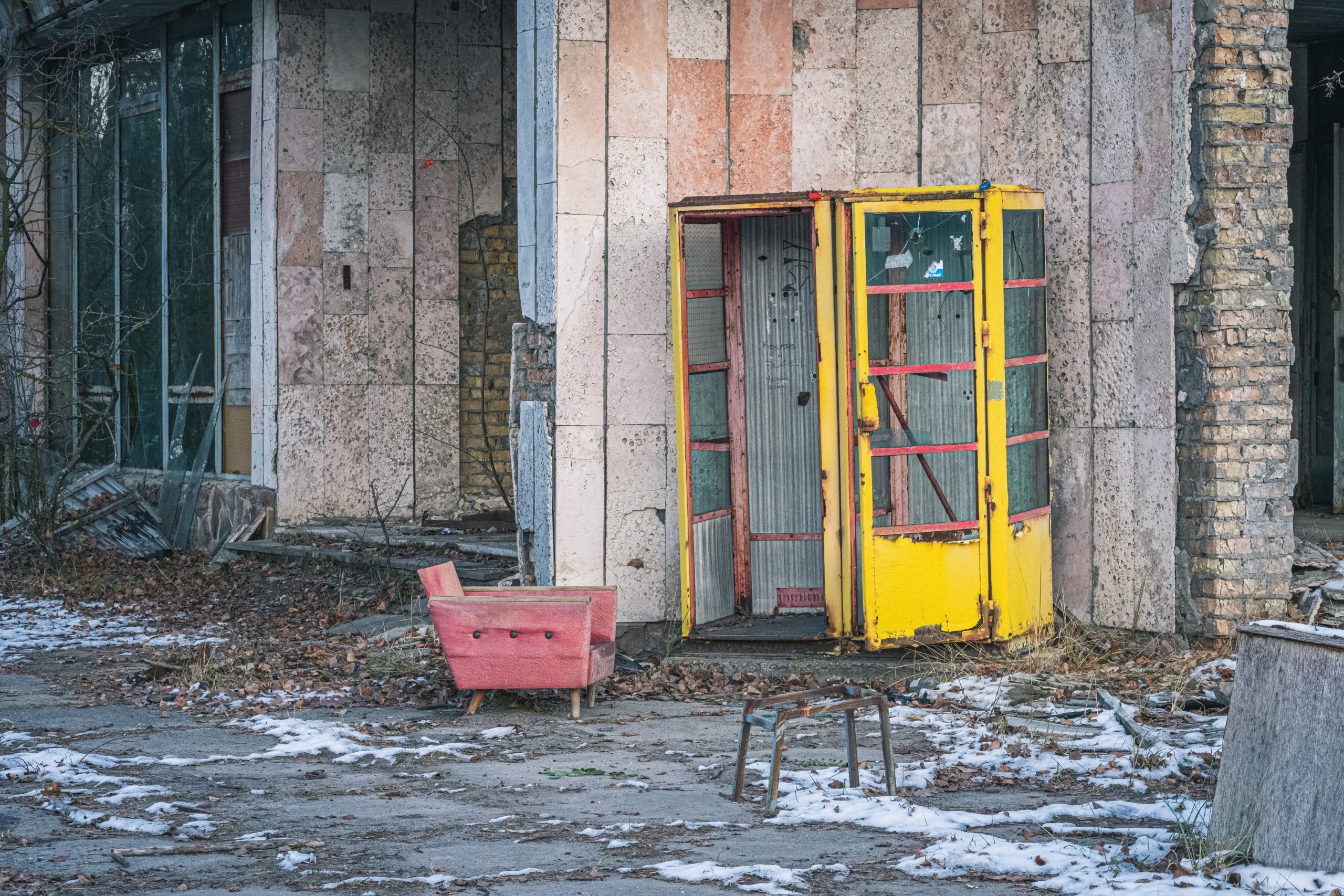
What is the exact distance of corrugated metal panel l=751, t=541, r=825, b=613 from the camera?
923cm

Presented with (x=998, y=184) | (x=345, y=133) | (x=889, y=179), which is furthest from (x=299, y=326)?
(x=998, y=184)

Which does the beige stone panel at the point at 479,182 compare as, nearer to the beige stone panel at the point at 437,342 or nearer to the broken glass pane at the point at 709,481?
A: the beige stone panel at the point at 437,342

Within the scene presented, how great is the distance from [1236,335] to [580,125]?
392 centimetres

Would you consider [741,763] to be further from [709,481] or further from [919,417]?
[709,481]

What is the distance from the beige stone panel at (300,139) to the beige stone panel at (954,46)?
5746mm

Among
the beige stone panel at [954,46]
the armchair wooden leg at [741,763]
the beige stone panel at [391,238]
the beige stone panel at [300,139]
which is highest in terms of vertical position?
the beige stone panel at [300,139]

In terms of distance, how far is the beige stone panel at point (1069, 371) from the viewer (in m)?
8.63

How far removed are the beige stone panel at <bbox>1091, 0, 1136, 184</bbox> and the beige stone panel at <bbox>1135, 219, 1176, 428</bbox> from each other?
15.4 inches

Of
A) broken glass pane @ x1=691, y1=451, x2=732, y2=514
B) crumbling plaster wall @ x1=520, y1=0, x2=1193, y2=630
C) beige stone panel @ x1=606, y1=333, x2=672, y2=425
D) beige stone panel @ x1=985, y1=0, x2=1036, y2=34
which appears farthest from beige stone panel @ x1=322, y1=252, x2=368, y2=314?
beige stone panel @ x1=985, y1=0, x2=1036, y2=34

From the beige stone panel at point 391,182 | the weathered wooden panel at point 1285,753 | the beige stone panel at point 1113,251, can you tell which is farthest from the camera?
the beige stone panel at point 391,182

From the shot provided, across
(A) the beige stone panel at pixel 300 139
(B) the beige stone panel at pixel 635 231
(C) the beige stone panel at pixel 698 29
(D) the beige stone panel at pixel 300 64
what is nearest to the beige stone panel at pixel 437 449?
(A) the beige stone panel at pixel 300 139

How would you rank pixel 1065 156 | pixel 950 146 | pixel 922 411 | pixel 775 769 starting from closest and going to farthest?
pixel 775 769
pixel 922 411
pixel 1065 156
pixel 950 146

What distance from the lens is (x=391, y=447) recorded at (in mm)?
12719

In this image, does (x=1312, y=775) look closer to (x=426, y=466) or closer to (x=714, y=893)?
(x=714, y=893)
